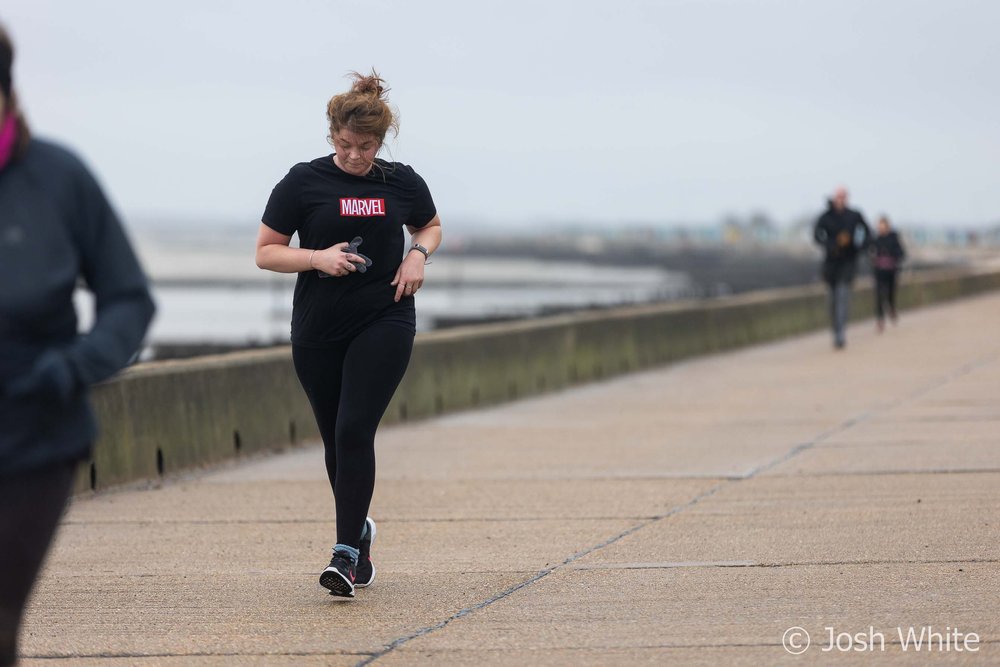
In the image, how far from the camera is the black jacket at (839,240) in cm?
2175

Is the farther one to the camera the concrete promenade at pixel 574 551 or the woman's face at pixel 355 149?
the woman's face at pixel 355 149

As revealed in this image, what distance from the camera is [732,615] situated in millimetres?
6113

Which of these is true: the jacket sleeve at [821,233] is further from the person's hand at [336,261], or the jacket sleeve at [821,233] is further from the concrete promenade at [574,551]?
the person's hand at [336,261]

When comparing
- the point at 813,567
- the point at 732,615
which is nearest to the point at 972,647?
the point at 732,615

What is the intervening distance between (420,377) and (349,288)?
8.41 meters

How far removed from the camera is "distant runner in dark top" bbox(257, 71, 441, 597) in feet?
20.6

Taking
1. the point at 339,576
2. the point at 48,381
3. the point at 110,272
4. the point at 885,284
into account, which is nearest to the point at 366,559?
the point at 339,576

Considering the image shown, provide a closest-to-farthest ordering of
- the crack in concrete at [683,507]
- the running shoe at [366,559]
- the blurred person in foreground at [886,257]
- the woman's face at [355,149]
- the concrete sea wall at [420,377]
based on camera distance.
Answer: the crack in concrete at [683,507] < the woman's face at [355,149] < the running shoe at [366,559] < the concrete sea wall at [420,377] < the blurred person in foreground at [886,257]

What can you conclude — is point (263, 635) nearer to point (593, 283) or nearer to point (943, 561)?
point (943, 561)

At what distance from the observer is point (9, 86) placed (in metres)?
3.62

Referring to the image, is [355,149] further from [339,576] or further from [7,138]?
[7,138]

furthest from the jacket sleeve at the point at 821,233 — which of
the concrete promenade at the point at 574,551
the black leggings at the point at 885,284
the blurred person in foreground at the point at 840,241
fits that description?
the concrete promenade at the point at 574,551

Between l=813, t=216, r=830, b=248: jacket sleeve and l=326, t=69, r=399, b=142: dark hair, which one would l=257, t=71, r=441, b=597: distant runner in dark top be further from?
l=813, t=216, r=830, b=248: jacket sleeve

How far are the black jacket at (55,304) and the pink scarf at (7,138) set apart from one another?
37 mm
